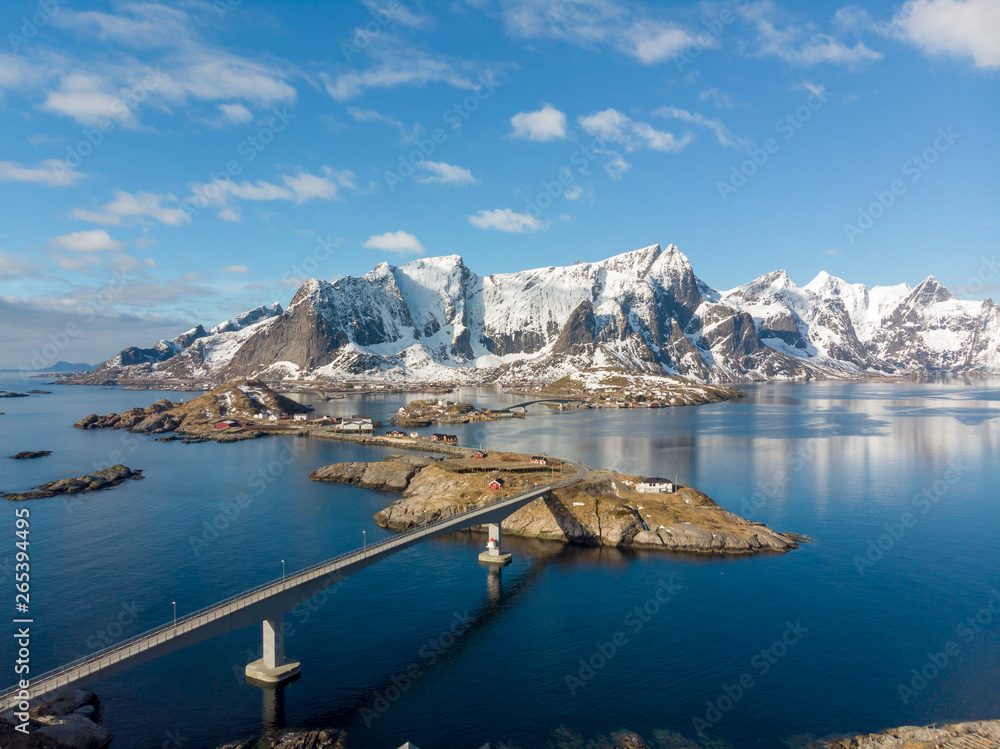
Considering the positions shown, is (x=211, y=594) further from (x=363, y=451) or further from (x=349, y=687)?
(x=363, y=451)

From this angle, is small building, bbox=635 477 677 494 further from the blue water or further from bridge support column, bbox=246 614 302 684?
bridge support column, bbox=246 614 302 684

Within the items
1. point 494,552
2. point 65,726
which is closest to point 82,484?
point 494,552

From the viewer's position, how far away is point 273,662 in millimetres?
43188

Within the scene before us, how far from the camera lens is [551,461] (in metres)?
108

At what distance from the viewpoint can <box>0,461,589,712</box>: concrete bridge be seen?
105ft

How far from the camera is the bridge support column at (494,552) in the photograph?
68.4 m

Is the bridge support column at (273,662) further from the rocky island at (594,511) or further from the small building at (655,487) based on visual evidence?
the small building at (655,487)

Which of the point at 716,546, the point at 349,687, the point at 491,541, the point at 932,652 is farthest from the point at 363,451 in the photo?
the point at 932,652

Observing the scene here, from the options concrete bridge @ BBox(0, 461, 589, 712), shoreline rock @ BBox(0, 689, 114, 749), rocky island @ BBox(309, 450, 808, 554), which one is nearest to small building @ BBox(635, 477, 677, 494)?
rocky island @ BBox(309, 450, 808, 554)

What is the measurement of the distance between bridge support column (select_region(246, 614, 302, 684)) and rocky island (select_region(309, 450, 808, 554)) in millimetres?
37979

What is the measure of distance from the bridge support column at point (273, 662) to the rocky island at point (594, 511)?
37979 mm

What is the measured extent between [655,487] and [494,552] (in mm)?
31329

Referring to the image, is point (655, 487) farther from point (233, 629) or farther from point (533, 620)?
point (233, 629)

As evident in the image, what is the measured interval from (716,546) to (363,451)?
3860 inches
